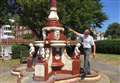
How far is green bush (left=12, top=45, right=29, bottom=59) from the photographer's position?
1065 inches

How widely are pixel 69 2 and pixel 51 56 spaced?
746 inches

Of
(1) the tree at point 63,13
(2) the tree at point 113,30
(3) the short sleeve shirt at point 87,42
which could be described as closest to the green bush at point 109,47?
(1) the tree at point 63,13

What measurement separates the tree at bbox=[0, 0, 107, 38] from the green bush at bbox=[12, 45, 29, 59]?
534 cm

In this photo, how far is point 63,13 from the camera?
31.7 metres

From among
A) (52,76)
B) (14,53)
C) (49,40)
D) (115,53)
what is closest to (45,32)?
(49,40)

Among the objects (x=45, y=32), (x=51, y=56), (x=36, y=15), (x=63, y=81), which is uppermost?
(x=36, y=15)

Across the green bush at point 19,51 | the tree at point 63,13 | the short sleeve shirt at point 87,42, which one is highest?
the tree at point 63,13

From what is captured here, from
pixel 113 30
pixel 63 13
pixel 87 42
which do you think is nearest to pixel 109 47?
pixel 63 13

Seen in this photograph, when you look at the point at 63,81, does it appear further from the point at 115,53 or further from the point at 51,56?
the point at 115,53

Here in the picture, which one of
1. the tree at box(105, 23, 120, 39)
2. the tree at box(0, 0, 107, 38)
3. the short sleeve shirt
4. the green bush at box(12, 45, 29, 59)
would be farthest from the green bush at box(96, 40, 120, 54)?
the tree at box(105, 23, 120, 39)

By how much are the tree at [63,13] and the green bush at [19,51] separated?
534 cm

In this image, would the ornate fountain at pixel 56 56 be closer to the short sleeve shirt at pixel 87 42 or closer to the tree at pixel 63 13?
the short sleeve shirt at pixel 87 42

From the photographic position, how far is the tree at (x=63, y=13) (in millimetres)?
31578

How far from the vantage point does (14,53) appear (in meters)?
27.7
